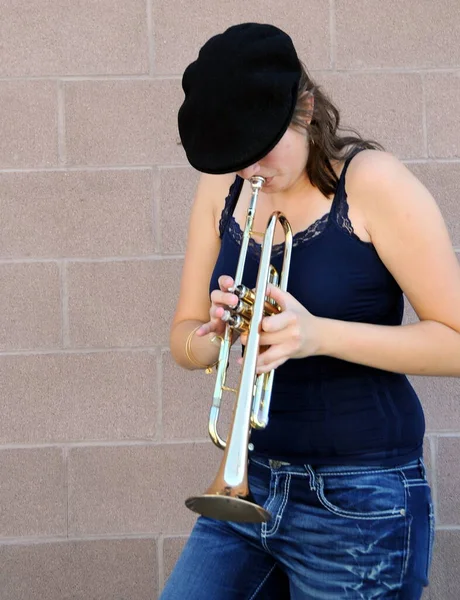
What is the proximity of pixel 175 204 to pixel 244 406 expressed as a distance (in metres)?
1.18

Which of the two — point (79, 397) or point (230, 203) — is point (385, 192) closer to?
point (230, 203)

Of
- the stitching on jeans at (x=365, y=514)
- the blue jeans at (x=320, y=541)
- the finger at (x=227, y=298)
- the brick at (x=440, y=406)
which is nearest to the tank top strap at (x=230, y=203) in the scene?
the finger at (x=227, y=298)

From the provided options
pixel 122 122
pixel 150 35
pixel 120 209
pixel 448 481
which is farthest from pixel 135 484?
pixel 150 35

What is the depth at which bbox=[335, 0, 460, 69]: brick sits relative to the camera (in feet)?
7.92

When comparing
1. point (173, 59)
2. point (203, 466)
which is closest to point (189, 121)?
point (173, 59)

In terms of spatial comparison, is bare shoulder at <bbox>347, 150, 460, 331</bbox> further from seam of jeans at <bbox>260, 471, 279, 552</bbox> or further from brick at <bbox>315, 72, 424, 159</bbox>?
brick at <bbox>315, 72, 424, 159</bbox>

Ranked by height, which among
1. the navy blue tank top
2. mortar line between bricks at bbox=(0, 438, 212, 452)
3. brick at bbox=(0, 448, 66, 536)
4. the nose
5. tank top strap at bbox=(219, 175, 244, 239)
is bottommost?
brick at bbox=(0, 448, 66, 536)

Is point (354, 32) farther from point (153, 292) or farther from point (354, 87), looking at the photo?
point (153, 292)

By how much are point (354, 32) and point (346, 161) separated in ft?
3.25

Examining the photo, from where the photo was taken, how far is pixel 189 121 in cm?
144

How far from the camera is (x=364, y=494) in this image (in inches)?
56.1

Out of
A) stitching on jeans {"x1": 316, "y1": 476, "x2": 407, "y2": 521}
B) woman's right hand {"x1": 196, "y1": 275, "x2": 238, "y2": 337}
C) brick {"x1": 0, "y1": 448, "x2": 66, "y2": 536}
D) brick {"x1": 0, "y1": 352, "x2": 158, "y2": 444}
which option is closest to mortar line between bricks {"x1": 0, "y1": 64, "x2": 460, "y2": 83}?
brick {"x1": 0, "y1": 352, "x2": 158, "y2": 444}

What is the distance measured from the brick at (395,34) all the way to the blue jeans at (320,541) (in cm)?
129

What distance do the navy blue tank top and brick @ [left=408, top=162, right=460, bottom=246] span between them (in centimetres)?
95
